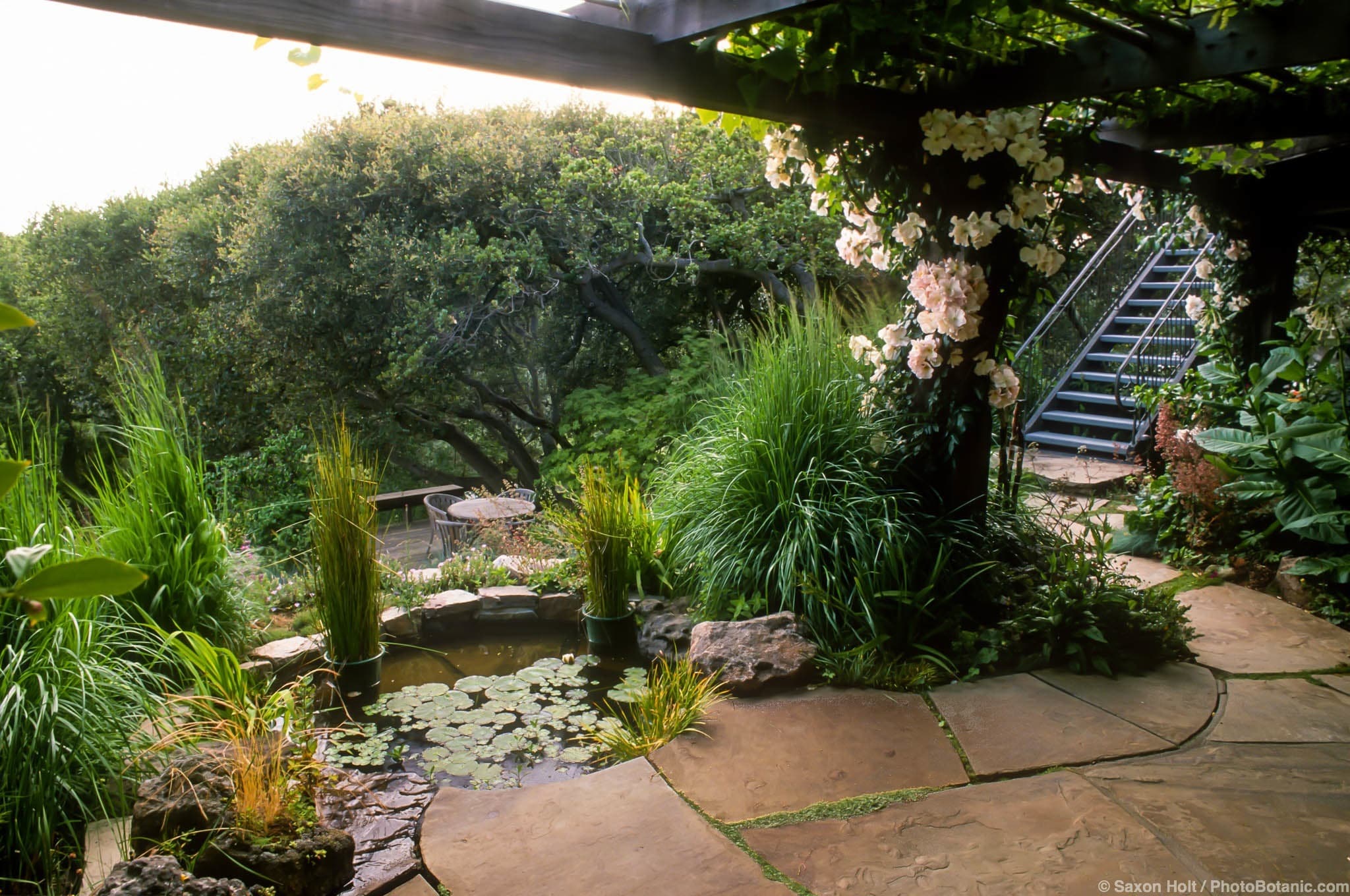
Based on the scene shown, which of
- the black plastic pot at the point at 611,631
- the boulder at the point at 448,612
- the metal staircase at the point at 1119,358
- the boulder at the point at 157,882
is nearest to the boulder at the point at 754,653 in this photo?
the black plastic pot at the point at 611,631

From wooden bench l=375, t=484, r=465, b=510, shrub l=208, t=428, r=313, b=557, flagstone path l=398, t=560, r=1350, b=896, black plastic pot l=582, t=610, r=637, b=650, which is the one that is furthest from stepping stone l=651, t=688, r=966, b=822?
shrub l=208, t=428, r=313, b=557

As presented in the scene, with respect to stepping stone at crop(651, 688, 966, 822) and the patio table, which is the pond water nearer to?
stepping stone at crop(651, 688, 966, 822)

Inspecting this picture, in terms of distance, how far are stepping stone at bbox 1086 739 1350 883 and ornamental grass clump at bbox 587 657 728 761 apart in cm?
114

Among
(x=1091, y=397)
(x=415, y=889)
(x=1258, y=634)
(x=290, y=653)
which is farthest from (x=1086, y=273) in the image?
(x=415, y=889)

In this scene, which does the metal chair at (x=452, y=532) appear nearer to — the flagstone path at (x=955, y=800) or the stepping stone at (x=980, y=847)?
the flagstone path at (x=955, y=800)

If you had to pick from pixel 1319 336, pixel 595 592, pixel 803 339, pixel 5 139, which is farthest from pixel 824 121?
pixel 5 139

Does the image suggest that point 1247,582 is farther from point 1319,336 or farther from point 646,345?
point 646,345

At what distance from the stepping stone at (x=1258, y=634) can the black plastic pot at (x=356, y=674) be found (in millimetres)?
3088

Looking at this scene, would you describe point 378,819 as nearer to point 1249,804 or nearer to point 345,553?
point 345,553

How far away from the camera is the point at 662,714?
8.57 ft

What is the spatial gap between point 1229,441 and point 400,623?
3950 millimetres

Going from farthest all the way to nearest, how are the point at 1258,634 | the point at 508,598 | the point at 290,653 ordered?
1. the point at 508,598
2. the point at 1258,634
3. the point at 290,653

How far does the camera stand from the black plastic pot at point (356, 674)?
9.80 feet

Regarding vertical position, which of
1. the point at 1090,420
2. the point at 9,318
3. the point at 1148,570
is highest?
the point at 9,318
